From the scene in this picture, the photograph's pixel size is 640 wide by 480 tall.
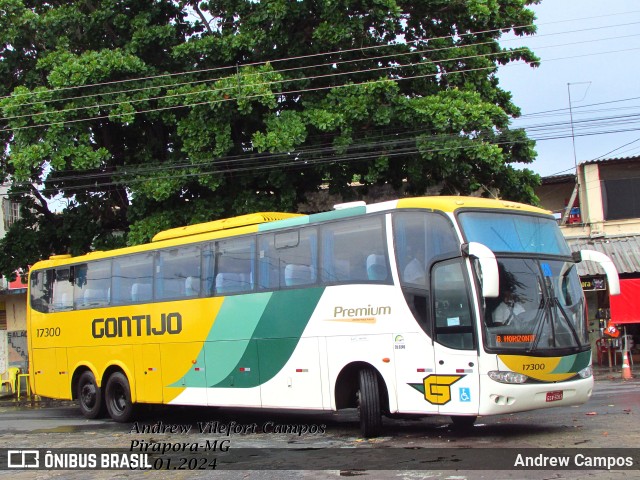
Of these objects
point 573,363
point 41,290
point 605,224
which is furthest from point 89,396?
point 605,224

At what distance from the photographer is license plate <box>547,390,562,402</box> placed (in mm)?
9672

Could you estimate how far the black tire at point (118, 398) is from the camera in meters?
15.1

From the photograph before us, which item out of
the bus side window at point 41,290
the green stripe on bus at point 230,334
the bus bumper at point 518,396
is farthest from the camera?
the bus side window at point 41,290

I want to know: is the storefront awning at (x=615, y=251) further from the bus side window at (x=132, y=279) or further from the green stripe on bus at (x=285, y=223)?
the bus side window at (x=132, y=279)

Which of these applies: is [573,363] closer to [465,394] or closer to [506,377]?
[506,377]

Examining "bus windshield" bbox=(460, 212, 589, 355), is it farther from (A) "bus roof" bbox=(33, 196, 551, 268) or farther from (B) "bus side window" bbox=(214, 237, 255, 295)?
(B) "bus side window" bbox=(214, 237, 255, 295)

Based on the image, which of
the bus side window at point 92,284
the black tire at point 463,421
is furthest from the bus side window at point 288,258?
the bus side window at point 92,284

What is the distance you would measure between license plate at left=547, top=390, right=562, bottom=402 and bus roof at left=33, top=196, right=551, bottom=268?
8.67 feet

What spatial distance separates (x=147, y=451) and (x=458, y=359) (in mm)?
4732

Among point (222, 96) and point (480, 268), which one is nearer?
point (480, 268)

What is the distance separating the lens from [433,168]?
56.1 feet

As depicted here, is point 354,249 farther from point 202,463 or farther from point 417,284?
point 202,463

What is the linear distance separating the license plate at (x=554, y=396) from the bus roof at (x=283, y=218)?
104 inches

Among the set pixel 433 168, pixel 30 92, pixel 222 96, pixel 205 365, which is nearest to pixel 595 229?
pixel 433 168
